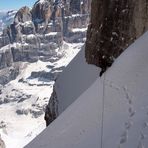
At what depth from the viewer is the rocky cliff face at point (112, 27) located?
19703 mm

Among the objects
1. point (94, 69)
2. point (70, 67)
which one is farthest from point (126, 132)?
point (70, 67)

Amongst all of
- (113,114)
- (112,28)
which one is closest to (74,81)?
(112,28)

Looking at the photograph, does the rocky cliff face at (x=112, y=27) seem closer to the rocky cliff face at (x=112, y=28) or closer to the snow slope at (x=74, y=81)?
the rocky cliff face at (x=112, y=28)

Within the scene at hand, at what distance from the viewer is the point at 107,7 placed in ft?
69.6

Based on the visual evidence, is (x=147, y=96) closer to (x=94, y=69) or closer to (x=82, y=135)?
(x=82, y=135)

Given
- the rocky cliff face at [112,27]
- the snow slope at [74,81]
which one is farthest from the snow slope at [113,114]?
the snow slope at [74,81]

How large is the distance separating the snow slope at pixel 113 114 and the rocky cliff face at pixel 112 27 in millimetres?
2801

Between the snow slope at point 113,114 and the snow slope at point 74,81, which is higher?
the snow slope at point 113,114

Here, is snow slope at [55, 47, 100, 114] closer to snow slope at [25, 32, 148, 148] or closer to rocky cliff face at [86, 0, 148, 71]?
rocky cliff face at [86, 0, 148, 71]

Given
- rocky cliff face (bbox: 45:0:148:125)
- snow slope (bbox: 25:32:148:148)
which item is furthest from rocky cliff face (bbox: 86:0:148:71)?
snow slope (bbox: 25:32:148:148)

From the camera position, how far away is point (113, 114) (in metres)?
12.9

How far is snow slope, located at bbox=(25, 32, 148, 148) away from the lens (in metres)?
11.2

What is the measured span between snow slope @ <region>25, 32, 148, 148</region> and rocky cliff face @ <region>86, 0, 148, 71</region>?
2801 millimetres

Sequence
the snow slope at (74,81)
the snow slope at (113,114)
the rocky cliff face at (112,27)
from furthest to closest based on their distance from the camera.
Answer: the snow slope at (74,81) → the rocky cliff face at (112,27) → the snow slope at (113,114)
